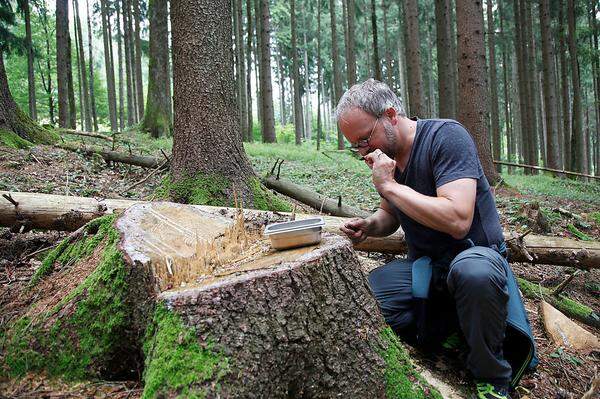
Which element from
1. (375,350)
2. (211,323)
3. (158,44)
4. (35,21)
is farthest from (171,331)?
(35,21)

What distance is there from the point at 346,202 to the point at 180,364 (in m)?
5.53

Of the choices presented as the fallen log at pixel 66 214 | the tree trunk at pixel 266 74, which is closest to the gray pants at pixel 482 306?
the fallen log at pixel 66 214

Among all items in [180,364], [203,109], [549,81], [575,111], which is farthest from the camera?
[575,111]

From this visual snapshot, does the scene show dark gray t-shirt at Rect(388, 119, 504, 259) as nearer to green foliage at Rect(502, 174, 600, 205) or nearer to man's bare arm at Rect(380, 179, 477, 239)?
man's bare arm at Rect(380, 179, 477, 239)

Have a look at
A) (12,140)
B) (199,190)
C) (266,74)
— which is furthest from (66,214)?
(266,74)

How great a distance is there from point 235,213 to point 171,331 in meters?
1.40

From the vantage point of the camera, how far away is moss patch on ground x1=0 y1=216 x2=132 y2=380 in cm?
212

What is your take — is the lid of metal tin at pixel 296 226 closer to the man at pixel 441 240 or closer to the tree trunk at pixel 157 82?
the man at pixel 441 240

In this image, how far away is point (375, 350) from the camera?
2.15 metres

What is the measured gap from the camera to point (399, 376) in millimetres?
2168

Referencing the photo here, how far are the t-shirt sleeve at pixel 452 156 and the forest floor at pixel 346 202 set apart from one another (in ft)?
3.65

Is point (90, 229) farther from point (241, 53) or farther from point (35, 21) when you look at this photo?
point (35, 21)

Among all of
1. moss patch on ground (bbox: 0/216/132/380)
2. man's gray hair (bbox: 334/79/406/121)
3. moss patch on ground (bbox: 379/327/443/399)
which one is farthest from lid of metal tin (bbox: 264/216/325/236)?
man's gray hair (bbox: 334/79/406/121)

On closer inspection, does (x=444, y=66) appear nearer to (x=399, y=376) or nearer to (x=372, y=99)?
(x=372, y=99)
